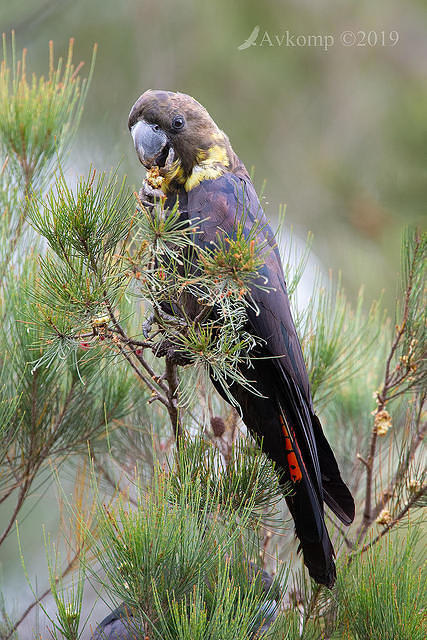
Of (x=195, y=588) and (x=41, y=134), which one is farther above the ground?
(x=41, y=134)

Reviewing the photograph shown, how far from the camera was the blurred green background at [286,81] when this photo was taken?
377 centimetres

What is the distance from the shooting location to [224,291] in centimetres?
119

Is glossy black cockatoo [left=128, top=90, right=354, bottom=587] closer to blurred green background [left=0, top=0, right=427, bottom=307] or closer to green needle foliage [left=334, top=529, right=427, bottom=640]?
green needle foliage [left=334, top=529, right=427, bottom=640]

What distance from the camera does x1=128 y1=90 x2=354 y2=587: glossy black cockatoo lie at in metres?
1.55

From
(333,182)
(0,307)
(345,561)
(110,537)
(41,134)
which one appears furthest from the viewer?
(333,182)

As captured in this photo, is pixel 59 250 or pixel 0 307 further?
pixel 0 307

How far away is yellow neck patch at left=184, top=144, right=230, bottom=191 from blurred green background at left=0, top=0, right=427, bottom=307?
1.85 m

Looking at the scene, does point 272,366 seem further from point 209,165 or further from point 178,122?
point 178,122

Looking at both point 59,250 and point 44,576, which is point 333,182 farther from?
point 59,250

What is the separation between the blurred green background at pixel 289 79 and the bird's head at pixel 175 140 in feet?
6.05

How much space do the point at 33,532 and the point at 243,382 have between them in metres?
2.98

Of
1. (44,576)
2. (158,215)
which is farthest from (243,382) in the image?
(44,576)

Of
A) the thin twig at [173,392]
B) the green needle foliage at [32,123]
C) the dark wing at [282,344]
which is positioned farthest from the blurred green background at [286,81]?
the thin twig at [173,392]

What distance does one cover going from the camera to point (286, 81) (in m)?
4.18
